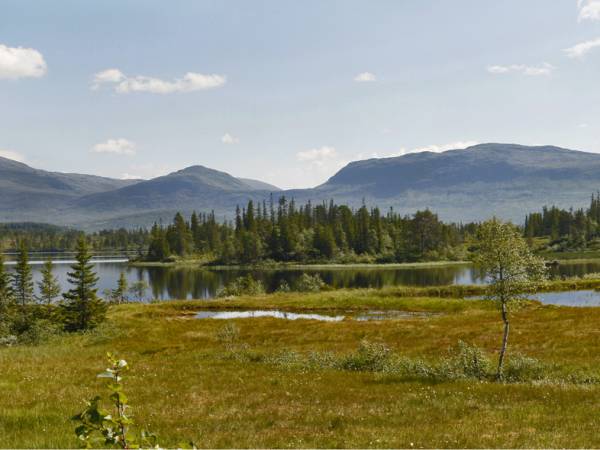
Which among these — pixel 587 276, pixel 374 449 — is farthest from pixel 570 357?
pixel 587 276

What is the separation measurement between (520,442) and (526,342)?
106 ft

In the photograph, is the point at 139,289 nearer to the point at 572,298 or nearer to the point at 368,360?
the point at 572,298

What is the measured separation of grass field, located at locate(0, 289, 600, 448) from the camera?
14305mm

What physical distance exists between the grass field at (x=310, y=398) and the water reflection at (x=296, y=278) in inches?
3091

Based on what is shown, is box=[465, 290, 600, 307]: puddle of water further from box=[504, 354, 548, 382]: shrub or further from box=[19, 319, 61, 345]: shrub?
box=[19, 319, 61, 345]: shrub

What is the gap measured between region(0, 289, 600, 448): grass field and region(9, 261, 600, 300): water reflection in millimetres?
78521

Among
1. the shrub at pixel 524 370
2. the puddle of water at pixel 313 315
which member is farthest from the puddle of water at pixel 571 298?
the shrub at pixel 524 370

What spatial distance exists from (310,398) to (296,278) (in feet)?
457

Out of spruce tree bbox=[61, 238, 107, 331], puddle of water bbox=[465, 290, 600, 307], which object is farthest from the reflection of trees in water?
spruce tree bbox=[61, 238, 107, 331]

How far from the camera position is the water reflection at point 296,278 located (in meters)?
135

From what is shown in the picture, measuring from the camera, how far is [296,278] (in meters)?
160

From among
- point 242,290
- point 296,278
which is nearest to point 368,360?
point 242,290

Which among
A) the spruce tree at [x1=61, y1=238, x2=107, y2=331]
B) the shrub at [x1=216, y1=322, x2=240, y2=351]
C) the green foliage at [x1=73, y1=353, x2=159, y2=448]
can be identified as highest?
the green foliage at [x1=73, y1=353, x2=159, y2=448]

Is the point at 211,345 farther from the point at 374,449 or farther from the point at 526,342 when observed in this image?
the point at 374,449
